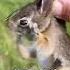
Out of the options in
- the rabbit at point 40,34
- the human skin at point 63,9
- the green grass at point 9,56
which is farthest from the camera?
the human skin at point 63,9

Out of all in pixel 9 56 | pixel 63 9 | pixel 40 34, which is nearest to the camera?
pixel 9 56

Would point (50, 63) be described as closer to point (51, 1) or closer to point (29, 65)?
point (29, 65)

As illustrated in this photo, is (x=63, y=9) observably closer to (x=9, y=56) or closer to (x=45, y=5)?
(x=45, y=5)

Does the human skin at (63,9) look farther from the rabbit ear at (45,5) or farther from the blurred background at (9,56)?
the blurred background at (9,56)

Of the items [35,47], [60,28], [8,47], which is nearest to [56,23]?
[60,28]

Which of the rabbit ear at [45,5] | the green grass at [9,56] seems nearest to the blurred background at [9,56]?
the green grass at [9,56]

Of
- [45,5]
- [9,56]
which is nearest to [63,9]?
[45,5]
